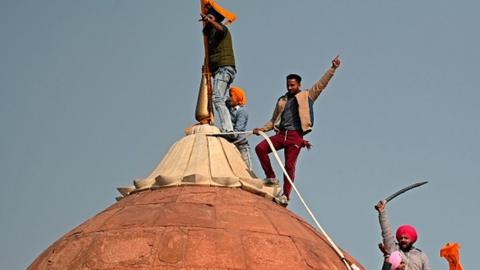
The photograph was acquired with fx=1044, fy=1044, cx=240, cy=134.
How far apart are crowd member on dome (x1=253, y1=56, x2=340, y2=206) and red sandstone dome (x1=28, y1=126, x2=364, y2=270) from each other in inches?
20.8

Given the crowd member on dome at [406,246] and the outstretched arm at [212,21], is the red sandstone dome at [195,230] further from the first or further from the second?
the outstretched arm at [212,21]

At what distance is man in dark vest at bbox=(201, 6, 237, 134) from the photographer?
15087 mm

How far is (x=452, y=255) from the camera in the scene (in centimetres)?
1210

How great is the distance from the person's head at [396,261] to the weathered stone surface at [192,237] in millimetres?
1245

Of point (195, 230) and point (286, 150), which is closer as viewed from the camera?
point (195, 230)

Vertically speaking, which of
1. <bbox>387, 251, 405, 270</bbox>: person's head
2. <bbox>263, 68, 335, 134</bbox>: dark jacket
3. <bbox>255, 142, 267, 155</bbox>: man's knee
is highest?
<bbox>263, 68, 335, 134</bbox>: dark jacket

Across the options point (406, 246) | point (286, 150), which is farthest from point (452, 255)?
point (286, 150)

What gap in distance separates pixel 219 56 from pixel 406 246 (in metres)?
4.95

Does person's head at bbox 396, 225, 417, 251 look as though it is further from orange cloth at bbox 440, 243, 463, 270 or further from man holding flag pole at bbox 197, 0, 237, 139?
man holding flag pole at bbox 197, 0, 237, 139

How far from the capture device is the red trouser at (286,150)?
46.9 feet

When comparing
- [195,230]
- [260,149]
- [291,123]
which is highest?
[291,123]

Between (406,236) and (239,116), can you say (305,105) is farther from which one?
(406,236)

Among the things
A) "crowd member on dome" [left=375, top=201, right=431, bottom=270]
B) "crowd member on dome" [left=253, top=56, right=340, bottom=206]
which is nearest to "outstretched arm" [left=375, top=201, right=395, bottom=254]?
"crowd member on dome" [left=375, top=201, right=431, bottom=270]

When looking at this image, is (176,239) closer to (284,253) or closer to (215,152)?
(284,253)
